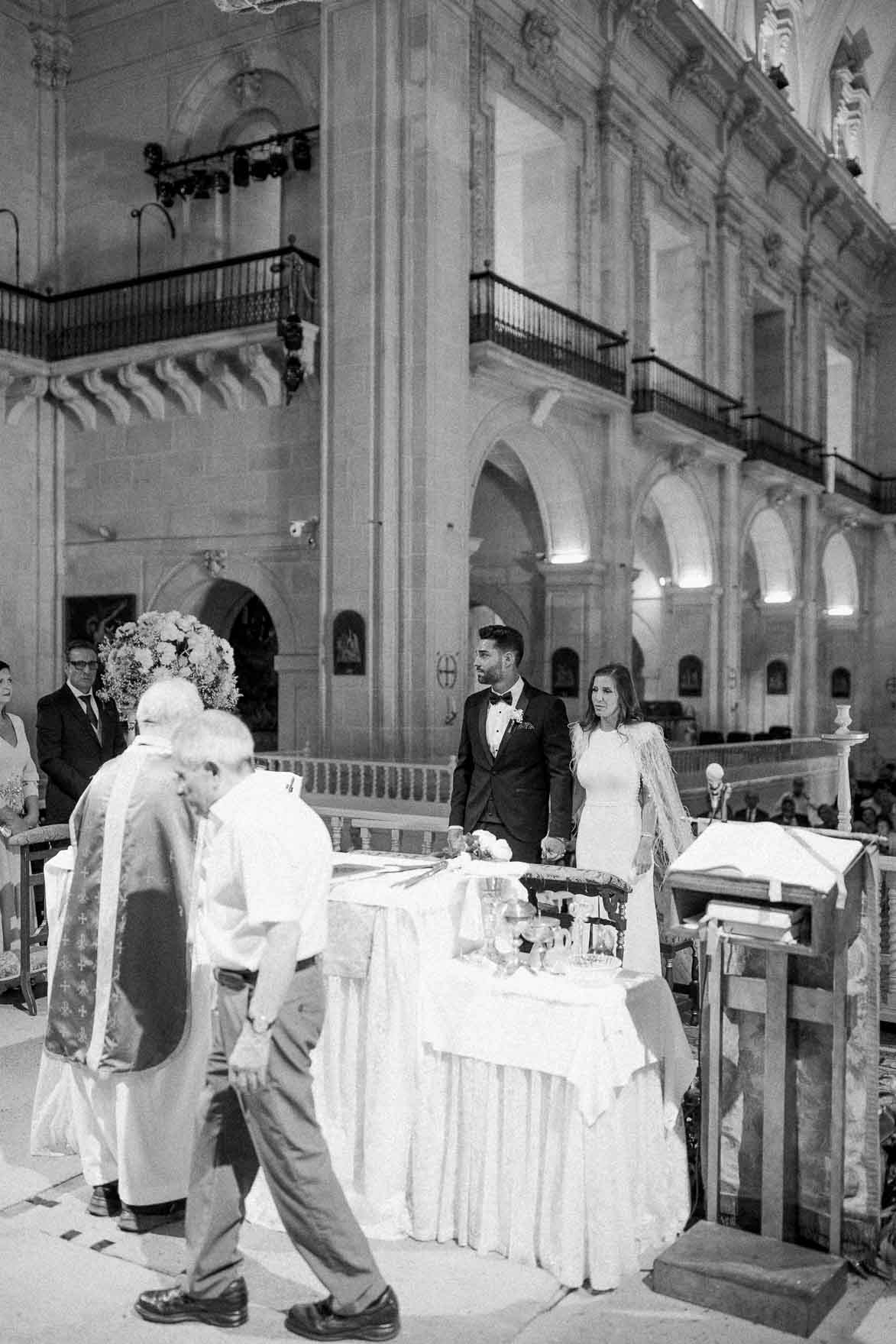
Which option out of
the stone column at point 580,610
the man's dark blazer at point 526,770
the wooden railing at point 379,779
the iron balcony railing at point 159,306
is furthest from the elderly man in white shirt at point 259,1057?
the stone column at point 580,610

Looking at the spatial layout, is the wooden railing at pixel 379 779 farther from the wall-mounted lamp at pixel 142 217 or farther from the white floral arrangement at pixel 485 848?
the wall-mounted lamp at pixel 142 217

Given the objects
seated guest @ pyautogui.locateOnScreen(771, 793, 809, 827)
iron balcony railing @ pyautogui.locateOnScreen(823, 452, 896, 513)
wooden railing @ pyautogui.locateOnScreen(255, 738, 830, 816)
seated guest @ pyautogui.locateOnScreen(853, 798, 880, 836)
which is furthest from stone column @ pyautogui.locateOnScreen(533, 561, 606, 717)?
iron balcony railing @ pyautogui.locateOnScreen(823, 452, 896, 513)

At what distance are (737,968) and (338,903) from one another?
1302 mm

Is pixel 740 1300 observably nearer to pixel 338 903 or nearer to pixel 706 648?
pixel 338 903

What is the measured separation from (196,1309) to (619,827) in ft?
9.38

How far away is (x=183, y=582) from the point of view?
17.0m

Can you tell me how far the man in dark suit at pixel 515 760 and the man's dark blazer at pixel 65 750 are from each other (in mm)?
2884

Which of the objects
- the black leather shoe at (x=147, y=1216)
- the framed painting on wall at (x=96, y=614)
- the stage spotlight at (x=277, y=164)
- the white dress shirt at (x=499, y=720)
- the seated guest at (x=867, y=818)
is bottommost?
the black leather shoe at (x=147, y=1216)

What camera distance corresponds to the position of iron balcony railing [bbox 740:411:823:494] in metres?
23.1

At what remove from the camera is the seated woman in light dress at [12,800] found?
7629 millimetres

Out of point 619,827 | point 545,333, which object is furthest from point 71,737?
point 545,333

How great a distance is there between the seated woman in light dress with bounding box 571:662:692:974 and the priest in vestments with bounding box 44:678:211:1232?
→ 82.4 inches

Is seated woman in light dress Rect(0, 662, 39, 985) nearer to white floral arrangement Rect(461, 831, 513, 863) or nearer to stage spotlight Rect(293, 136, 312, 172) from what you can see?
white floral arrangement Rect(461, 831, 513, 863)

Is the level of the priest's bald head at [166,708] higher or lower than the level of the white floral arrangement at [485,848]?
higher
